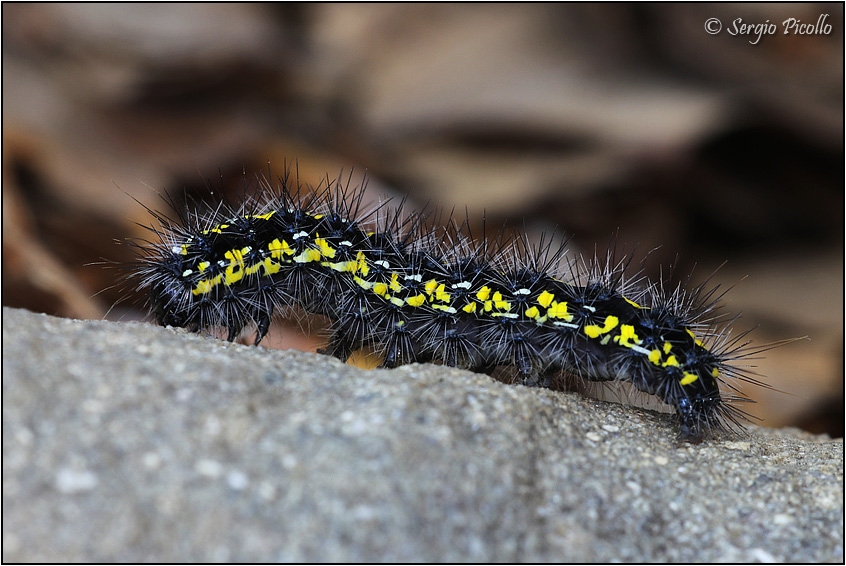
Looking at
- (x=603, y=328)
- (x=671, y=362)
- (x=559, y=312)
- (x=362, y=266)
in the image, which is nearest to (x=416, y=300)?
(x=362, y=266)

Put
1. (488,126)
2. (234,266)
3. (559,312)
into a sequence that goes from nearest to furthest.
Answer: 1. (559,312)
2. (234,266)
3. (488,126)

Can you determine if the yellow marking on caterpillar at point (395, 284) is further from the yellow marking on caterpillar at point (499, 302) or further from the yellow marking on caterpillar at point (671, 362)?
the yellow marking on caterpillar at point (671, 362)

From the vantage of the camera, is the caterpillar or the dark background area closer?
the caterpillar

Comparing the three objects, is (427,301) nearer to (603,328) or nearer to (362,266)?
(362,266)

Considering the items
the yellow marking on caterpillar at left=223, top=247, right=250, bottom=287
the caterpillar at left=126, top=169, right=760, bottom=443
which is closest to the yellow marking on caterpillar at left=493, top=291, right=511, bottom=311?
the caterpillar at left=126, top=169, right=760, bottom=443

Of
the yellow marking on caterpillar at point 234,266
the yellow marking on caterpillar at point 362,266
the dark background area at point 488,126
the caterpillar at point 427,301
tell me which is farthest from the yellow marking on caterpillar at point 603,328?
the dark background area at point 488,126

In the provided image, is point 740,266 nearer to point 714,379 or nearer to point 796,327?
point 796,327

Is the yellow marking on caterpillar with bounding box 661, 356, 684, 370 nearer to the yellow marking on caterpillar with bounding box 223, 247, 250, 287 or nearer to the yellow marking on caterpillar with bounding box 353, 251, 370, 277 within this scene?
the yellow marking on caterpillar with bounding box 353, 251, 370, 277

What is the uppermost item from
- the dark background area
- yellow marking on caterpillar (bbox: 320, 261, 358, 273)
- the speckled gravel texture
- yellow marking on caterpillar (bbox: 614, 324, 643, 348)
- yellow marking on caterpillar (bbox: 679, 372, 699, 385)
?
the dark background area
